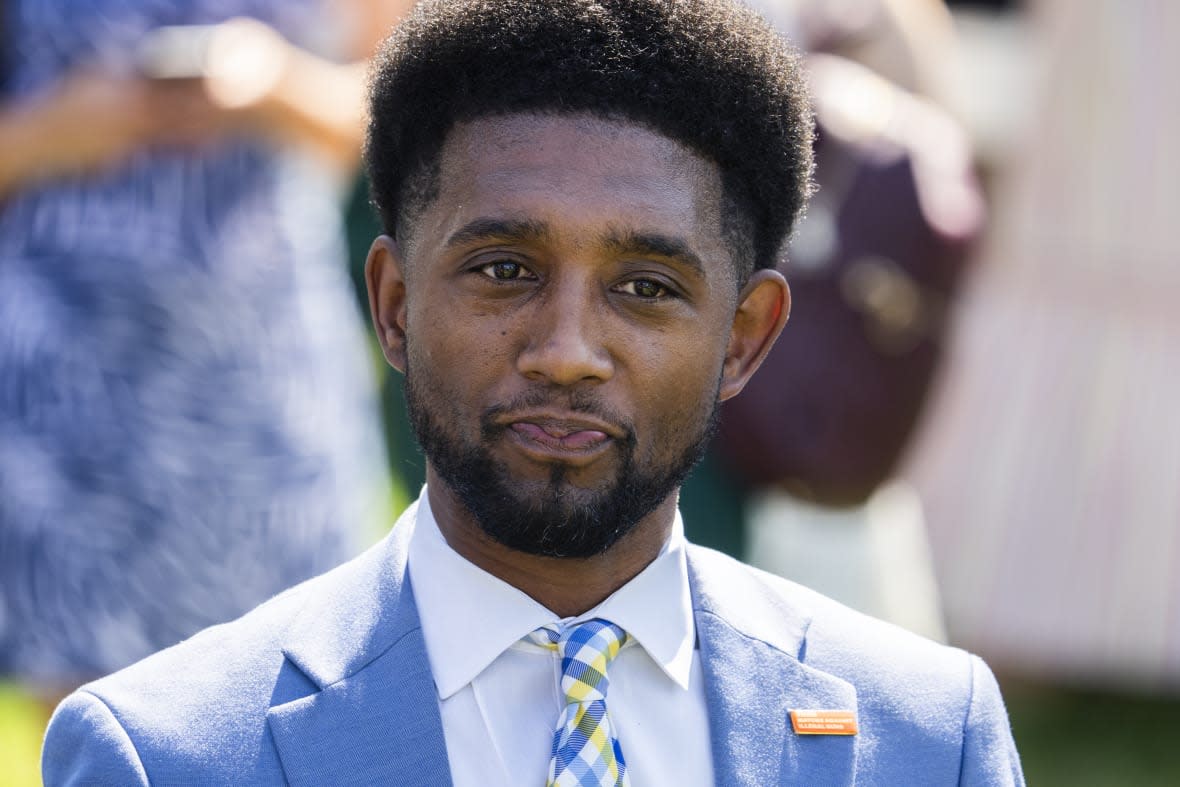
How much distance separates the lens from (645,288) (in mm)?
2611

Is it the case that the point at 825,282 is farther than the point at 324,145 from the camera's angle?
Yes

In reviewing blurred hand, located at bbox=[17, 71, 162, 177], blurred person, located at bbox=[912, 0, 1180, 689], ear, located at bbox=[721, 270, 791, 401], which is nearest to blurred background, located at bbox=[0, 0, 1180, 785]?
blurred hand, located at bbox=[17, 71, 162, 177]

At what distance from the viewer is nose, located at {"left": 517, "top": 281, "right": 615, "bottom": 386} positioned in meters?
2.49

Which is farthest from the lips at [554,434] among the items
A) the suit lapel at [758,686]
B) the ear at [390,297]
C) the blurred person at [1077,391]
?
the blurred person at [1077,391]

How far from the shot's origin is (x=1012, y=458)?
7031 millimetres

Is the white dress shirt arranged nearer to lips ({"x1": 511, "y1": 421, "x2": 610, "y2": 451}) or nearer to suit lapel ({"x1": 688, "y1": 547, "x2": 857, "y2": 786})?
suit lapel ({"x1": 688, "y1": 547, "x2": 857, "y2": 786})

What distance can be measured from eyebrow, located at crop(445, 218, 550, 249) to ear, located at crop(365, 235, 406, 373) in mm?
214

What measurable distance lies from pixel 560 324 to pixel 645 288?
163 mm

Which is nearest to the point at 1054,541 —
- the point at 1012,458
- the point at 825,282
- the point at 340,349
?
the point at 1012,458

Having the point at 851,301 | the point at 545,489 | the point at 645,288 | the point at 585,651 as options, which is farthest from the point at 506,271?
the point at 851,301

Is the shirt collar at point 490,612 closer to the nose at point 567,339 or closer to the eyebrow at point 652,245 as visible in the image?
the nose at point 567,339

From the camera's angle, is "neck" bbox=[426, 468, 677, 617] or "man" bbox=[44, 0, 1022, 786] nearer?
"man" bbox=[44, 0, 1022, 786]

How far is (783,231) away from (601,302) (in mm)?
465

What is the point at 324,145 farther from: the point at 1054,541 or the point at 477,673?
the point at 1054,541
